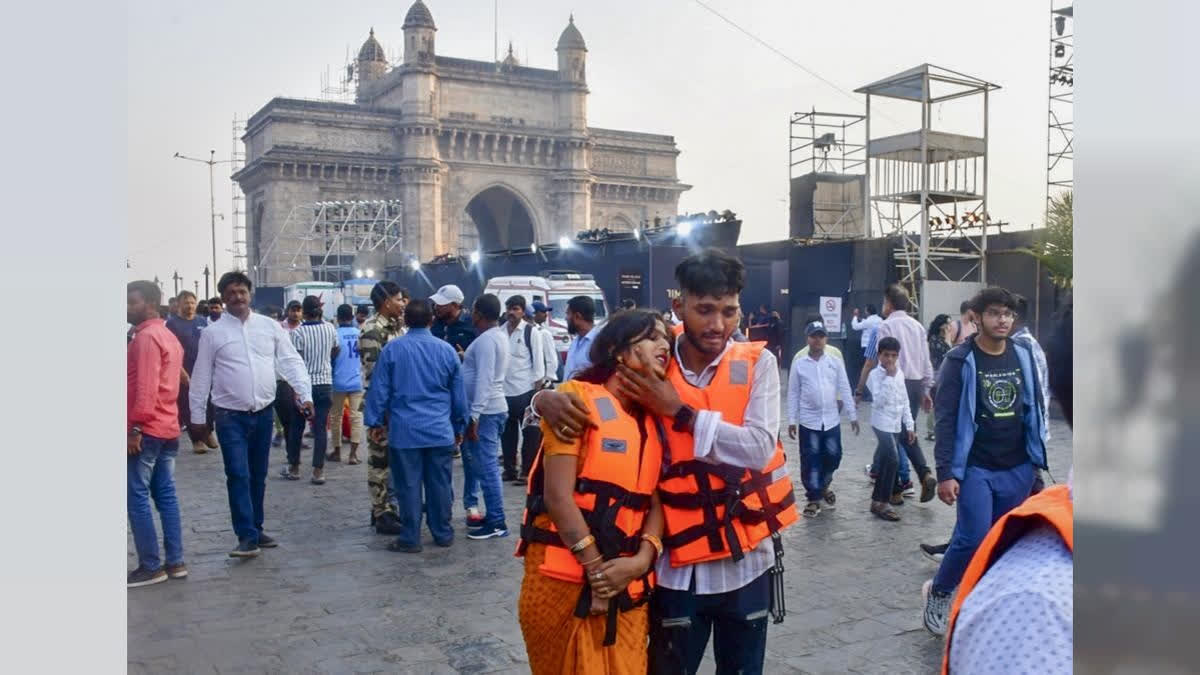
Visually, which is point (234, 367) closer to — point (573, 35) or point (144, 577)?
point (144, 577)

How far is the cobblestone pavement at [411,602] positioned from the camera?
4.12 meters

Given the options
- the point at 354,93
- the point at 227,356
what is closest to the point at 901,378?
the point at 227,356

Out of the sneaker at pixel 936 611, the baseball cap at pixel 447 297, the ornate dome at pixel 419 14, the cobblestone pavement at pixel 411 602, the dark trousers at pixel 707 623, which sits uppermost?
the ornate dome at pixel 419 14

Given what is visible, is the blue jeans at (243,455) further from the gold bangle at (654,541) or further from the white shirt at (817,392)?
the gold bangle at (654,541)

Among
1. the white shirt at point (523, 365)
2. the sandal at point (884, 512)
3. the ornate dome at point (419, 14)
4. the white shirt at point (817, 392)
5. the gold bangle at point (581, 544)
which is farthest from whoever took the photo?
the white shirt at point (523, 365)

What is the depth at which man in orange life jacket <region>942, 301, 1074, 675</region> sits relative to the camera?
102 cm

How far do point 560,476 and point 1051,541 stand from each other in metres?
1.52

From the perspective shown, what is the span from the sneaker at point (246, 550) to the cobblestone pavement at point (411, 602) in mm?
53

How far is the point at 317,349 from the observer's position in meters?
8.86

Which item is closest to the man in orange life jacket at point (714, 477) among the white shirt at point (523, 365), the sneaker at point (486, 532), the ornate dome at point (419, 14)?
the ornate dome at point (419, 14)

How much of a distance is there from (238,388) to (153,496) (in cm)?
80

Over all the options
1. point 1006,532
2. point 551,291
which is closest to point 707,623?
point 1006,532

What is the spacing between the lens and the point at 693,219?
2145cm
